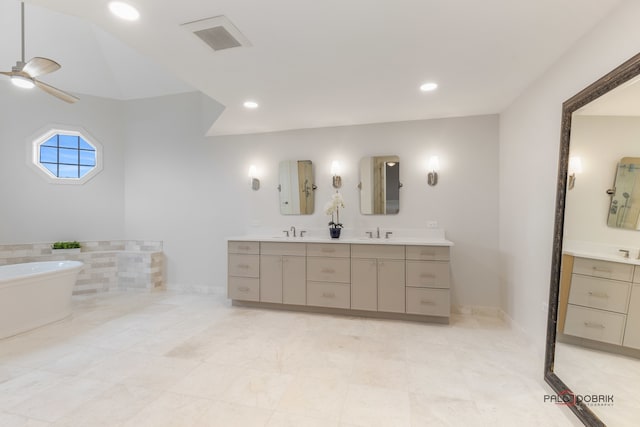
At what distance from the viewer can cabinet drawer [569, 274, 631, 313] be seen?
1476 mm

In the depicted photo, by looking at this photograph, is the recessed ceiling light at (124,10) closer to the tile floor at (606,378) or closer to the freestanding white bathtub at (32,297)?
the freestanding white bathtub at (32,297)

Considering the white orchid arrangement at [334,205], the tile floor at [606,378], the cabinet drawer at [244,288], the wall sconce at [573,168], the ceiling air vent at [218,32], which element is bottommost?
the cabinet drawer at [244,288]

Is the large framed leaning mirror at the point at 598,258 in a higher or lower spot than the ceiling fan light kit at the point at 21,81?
lower

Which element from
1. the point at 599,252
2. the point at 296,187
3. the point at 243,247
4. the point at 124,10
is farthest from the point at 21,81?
the point at 599,252

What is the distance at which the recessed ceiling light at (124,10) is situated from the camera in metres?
1.64

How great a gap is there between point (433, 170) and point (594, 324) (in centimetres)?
236

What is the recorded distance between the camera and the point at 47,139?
4.34 m

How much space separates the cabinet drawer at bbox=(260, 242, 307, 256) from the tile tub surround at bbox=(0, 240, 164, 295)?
2.11 meters

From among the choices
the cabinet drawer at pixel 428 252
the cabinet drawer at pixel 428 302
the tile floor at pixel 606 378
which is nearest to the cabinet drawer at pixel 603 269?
the tile floor at pixel 606 378

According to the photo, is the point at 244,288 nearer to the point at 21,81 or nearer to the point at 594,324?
the point at 21,81

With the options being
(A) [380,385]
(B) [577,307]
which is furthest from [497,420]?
(B) [577,307]

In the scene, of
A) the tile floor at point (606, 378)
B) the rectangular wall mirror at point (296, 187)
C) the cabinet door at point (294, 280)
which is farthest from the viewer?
the rectangular wall mirror at point (296, 187)

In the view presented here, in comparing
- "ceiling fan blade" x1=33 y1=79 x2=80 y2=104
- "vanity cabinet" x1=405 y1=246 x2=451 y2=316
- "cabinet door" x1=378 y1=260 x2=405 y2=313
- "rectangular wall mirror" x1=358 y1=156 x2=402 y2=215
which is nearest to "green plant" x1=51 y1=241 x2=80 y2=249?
"ceiling fan blade" x1=33 y1=79 x2=80 y2=104

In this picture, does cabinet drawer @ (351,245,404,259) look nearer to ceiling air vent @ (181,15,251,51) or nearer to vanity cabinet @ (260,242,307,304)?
vanity cabinet @ (260,242,307,304)
